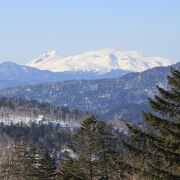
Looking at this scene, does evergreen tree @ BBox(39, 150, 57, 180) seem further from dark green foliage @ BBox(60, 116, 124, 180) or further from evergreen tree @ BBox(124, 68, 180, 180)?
evergreen tree @ BBox(124, 68, 180, 180)

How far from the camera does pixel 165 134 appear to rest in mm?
22156

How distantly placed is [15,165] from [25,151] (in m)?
3.53

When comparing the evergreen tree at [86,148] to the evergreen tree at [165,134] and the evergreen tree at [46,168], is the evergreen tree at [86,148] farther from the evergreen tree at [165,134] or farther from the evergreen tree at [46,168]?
the evergreen tree at [46,168]

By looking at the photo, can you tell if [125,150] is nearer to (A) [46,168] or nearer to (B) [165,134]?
(B) [165,134]

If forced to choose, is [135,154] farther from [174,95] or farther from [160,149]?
[174,95]

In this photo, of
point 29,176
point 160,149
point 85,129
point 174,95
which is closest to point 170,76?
point 174,95

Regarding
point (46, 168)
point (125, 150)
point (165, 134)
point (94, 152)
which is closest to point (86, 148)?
point (94, 152)

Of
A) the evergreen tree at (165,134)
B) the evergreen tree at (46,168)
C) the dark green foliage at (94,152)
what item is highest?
the evergreen tree at (165,134)

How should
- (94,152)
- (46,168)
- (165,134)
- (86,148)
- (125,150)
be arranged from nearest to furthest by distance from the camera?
(165,134)
(125,150)
(86,148)
(94,152)
(46,168)

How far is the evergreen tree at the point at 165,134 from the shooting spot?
21828mm

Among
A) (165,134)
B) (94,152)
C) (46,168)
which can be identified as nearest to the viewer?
(165,134)

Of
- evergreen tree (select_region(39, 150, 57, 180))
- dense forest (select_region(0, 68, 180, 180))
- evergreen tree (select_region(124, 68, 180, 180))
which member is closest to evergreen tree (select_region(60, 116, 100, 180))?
dense forest (select_region(0, 68, 180, 180))

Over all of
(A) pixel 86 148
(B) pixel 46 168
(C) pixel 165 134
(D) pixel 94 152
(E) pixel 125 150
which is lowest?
(B) pixel 46 168

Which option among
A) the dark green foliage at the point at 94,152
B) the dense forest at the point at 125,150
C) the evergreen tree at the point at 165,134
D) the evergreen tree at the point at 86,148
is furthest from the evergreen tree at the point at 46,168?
the evergreen tree at the point at 165,134
